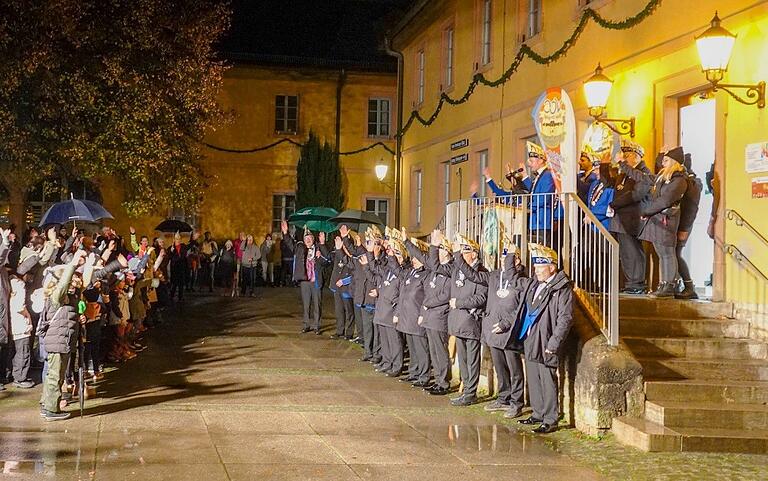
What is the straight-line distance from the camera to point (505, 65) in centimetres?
1988

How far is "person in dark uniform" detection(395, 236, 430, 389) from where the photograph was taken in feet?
42.6

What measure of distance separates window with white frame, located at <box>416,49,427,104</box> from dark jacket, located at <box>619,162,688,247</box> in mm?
15580

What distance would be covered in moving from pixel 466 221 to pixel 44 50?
1377 cm

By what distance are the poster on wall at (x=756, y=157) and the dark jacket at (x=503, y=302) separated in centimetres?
309

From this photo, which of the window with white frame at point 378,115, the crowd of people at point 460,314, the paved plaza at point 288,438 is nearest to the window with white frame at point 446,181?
the crowd of people at point 460,314

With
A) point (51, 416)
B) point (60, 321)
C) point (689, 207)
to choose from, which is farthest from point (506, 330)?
point (51, 416)

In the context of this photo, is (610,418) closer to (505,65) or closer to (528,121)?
(528,121)

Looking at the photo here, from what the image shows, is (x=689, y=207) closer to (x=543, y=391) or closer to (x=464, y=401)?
(x=543, y=391)

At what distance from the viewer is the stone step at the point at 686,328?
1102 cm

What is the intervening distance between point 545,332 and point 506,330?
671mm

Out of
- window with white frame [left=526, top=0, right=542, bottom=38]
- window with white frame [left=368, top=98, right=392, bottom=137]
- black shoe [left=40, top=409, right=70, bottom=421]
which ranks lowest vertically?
black shoe [left=40, top=409, right=70, bottom=421]

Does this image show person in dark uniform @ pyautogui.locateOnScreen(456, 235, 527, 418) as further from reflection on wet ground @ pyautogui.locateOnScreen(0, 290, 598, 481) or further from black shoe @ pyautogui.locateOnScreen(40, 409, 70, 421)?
black shoe @ pyautogui.locateOnScreen(40, 409, 70, 421)

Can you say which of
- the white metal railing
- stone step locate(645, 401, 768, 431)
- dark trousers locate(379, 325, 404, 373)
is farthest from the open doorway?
dark trousers locate(379, 325, 404, 373)

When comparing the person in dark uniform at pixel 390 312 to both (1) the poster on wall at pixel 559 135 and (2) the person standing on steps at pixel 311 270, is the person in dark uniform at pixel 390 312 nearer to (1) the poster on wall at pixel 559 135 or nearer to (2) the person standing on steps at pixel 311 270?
(1) the poster on wall at pixel 559 135
